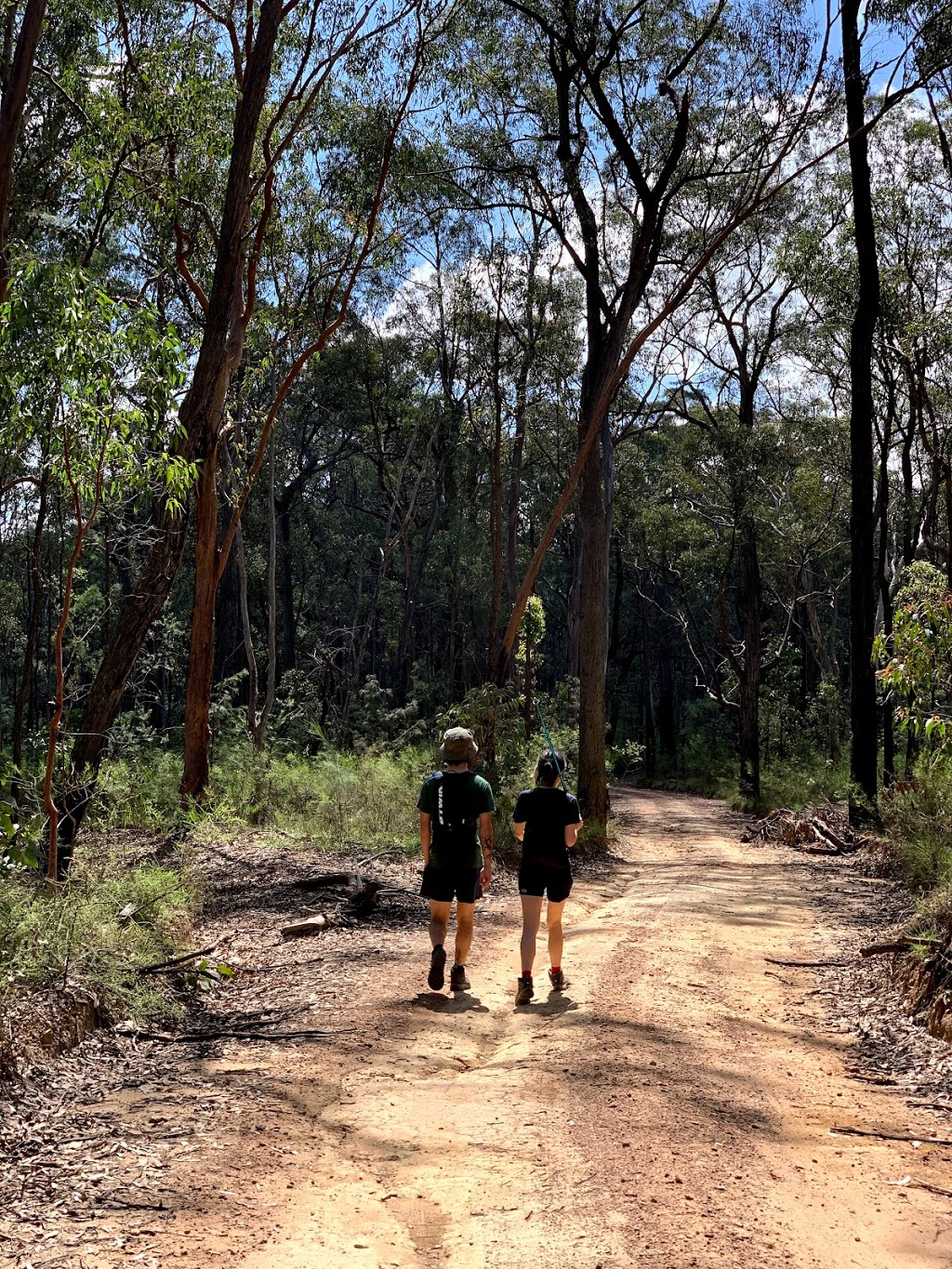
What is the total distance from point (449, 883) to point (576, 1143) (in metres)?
2.65

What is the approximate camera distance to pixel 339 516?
47.6 m

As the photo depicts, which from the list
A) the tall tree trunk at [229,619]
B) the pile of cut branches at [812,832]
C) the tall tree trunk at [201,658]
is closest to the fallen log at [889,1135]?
the tall tree trunk at [201,658]

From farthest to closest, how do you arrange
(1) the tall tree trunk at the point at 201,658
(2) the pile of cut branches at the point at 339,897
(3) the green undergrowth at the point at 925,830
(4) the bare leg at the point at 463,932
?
(1) the tall tree trunk at the point at 201,658
(2) the pile of cut branches at the point at 339,897
(3) the green undergrowth at the point at 925,830
(4) the bare leg at the point at 463,932

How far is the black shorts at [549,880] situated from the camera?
272 inches

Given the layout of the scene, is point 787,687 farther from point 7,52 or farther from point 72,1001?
point 72,1001

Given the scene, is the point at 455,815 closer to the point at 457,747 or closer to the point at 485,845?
the point at 485,845

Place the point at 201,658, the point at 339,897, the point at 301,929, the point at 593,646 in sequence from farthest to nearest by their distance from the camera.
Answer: the point at 593,646 < the point at 201,658 < the point at 339,897 < the point at 301,929

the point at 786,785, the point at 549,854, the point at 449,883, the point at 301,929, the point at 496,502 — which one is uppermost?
the point at 496,502

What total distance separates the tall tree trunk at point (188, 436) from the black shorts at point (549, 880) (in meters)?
3.04

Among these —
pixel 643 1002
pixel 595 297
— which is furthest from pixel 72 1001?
pixel 595 297

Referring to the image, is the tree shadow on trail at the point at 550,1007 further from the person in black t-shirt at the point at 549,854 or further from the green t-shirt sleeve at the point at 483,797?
the green t-shirt sleeve at the point at 483,797

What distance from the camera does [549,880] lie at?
6.91 m

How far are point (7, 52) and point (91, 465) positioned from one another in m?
9.51

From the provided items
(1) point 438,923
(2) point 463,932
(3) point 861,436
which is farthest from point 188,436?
(3) point 861,436
